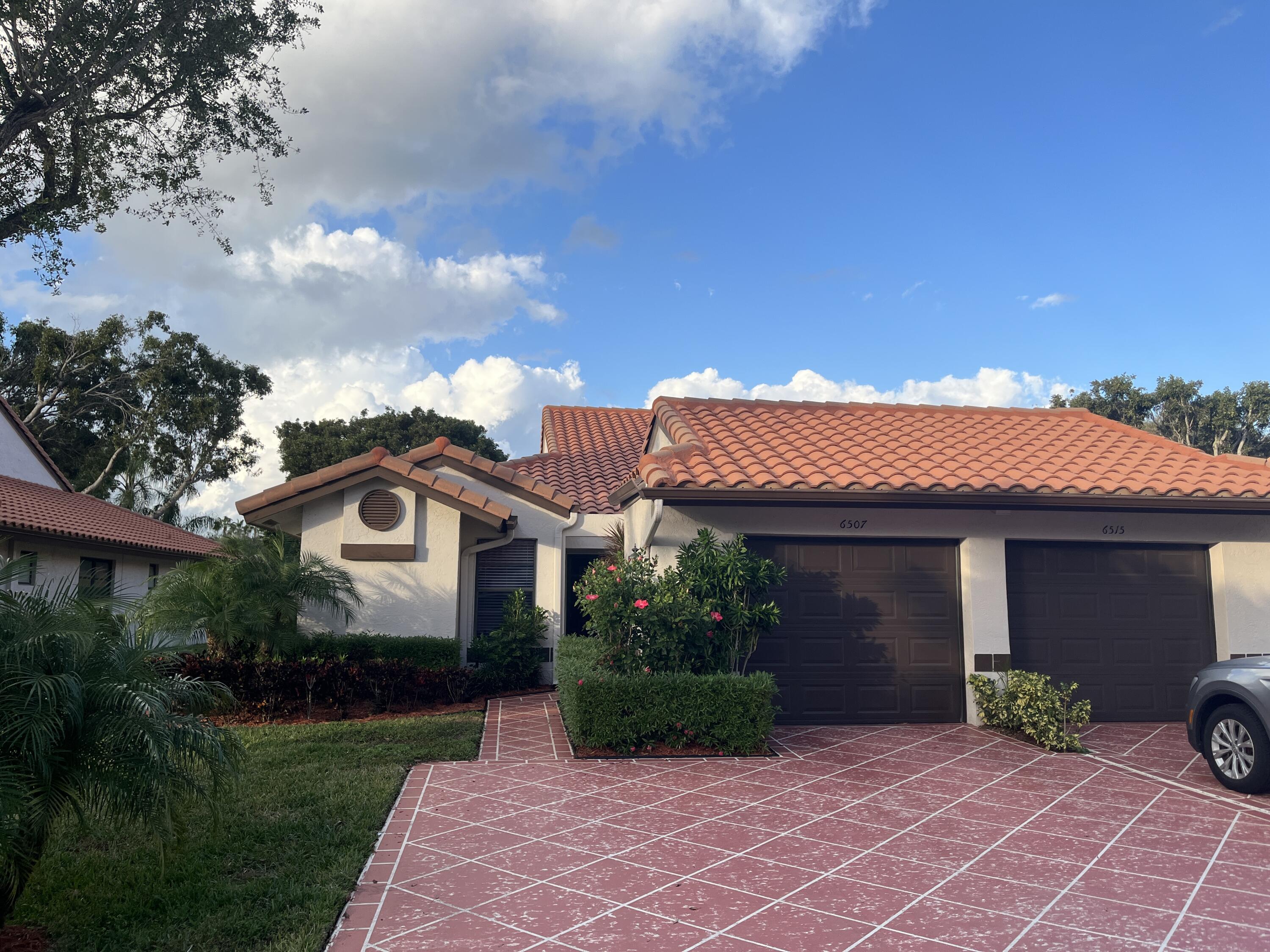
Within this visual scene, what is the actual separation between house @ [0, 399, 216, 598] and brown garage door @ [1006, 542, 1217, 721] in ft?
45.8

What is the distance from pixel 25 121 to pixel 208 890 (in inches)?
386

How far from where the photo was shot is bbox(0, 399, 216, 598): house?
1556 centimetres

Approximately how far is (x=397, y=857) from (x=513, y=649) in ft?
A: 27.0

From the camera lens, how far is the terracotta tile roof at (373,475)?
41.8 ft

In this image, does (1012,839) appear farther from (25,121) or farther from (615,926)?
(25,121)

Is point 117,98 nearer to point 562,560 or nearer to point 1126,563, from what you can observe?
point 562,560

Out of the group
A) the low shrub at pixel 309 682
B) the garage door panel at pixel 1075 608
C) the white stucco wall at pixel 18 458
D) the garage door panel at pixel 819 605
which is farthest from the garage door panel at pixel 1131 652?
the white stucco wall at pixel 18 458

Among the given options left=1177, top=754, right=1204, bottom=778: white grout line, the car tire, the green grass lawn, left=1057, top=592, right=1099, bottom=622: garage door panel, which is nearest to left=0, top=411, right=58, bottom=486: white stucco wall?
the green grass lawn

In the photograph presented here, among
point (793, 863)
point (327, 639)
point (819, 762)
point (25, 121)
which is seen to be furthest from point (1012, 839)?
point (25, 121)

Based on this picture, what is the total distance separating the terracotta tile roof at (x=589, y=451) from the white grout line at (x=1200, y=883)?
1016 centimetres

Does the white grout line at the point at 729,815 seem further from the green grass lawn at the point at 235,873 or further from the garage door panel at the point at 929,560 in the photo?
the garage door panel at the point at 929,560

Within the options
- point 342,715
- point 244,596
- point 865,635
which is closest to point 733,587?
point 865,635

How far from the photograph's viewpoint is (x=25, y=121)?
9.74 m

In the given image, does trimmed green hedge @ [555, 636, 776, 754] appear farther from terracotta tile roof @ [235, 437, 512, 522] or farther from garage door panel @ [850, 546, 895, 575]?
terracotta tile roof @ [235, 437, 512, 522]
